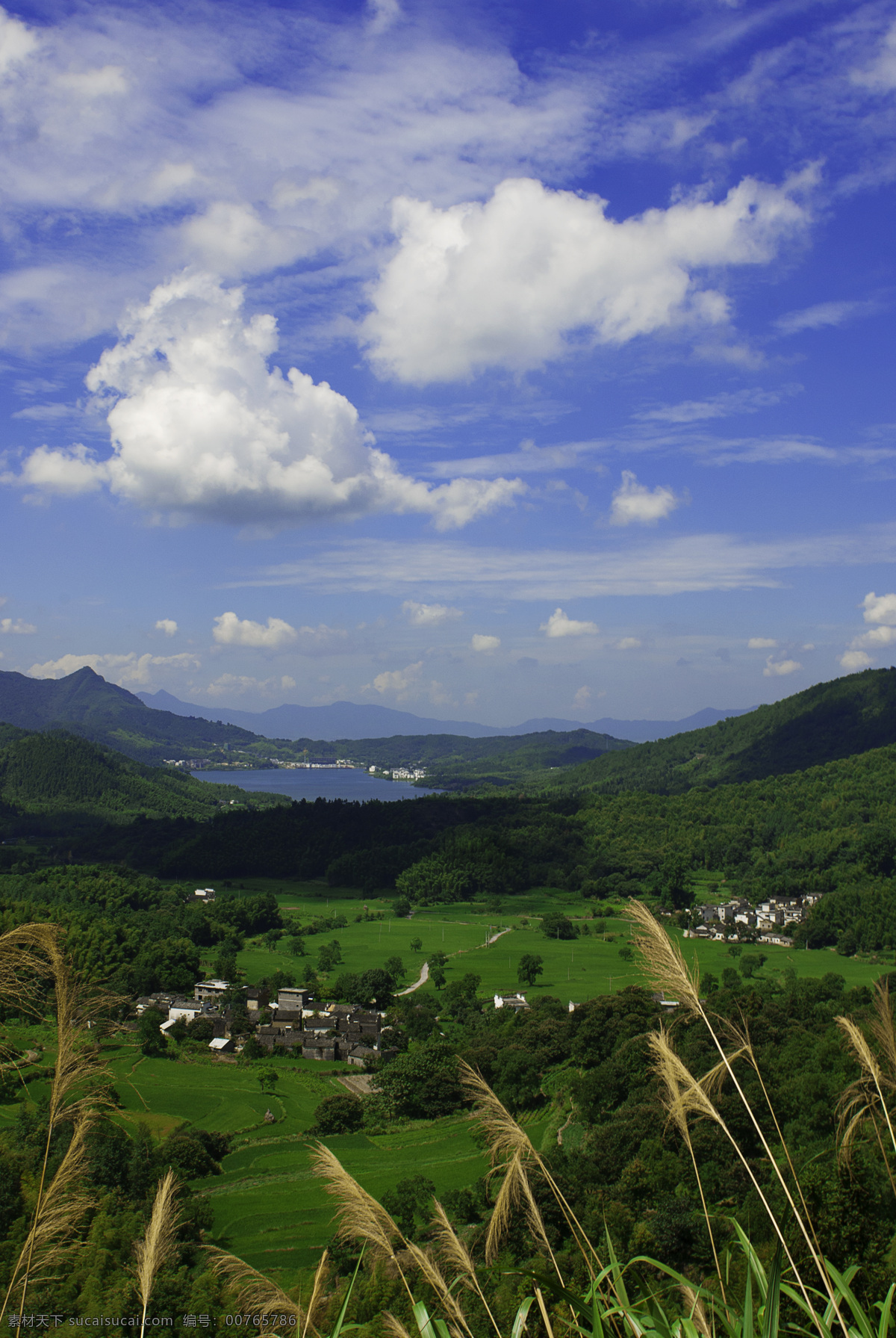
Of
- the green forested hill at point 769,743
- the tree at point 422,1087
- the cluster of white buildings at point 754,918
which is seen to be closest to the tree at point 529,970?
the tree at point 422,1087

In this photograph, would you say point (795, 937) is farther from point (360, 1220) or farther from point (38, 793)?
point (38, 793)

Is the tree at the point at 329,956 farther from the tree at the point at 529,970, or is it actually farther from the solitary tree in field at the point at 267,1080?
the solitary tree in field at the point at 267,1080

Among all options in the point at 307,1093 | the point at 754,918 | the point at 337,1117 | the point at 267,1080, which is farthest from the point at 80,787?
the point at 337,1117

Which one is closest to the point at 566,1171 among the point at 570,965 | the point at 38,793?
the point at 570,965

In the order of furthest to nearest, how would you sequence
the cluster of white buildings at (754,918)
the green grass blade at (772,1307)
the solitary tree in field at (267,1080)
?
the cluster of white buildings at (754,918)
the solitary tree in field at (267,1080)
the green grass blade at (772,1307)

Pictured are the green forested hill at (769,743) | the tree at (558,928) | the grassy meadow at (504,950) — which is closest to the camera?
the grassy meadow at (504,950)

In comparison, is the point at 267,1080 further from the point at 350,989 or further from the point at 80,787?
the point at 80,787

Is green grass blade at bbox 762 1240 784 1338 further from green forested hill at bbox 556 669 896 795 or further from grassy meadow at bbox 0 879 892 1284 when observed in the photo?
green forested hill at bbox 556 669 896 795
